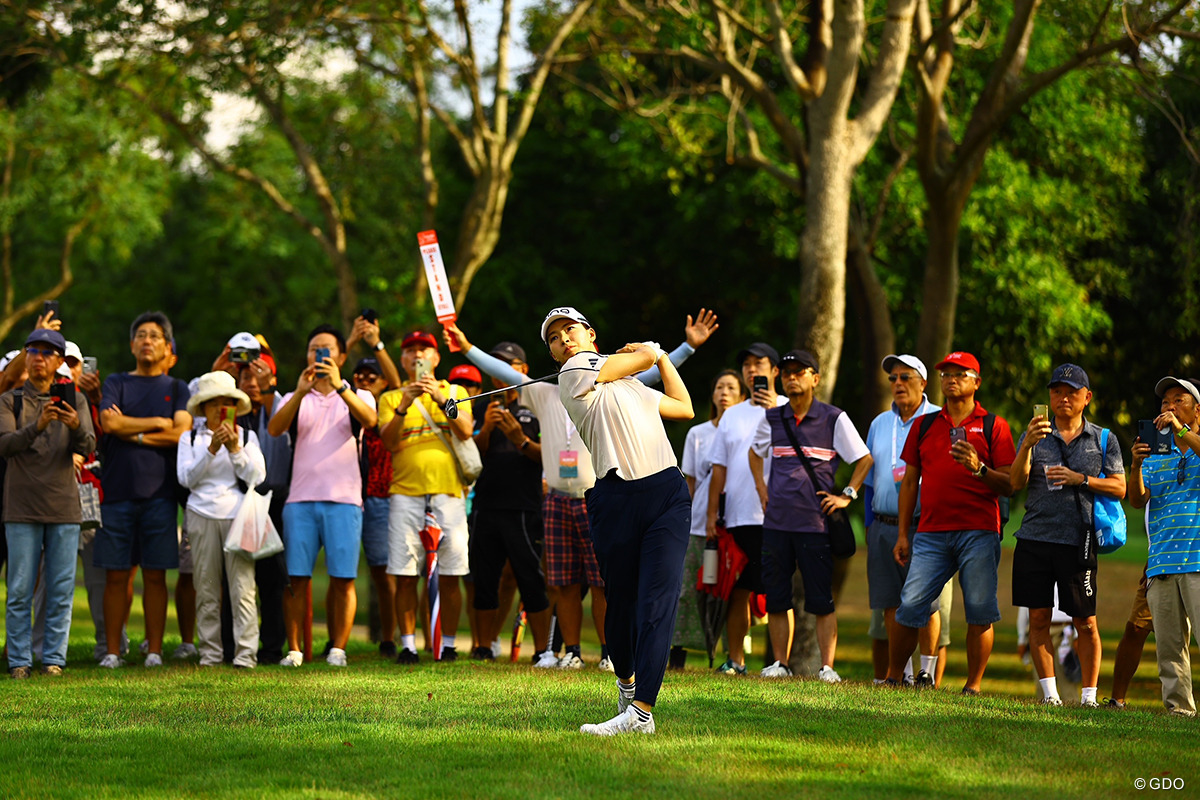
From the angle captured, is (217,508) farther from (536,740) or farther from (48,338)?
(536,740)

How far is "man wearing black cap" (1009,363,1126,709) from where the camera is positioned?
347 inches

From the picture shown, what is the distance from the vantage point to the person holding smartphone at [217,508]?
10211 mm

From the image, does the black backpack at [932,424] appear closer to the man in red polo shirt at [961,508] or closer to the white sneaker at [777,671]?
the man in red polo shirt at [961,508]

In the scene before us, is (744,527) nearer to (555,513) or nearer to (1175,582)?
(555,513)

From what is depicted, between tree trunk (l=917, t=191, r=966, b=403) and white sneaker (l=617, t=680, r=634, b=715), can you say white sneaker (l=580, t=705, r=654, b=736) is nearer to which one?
white sneaker (l=617, t=680, r=634, b=715)

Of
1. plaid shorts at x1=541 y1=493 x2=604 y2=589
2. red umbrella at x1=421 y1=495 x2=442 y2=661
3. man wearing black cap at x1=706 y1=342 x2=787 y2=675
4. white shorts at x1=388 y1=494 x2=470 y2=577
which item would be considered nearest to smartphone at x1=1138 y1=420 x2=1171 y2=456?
man wearing black cap at x1=706 y1=342 x2=787 y2=675

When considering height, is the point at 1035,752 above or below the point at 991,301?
below

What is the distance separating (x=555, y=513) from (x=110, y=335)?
96.0 ft

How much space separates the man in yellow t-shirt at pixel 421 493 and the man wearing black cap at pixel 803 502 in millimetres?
2435

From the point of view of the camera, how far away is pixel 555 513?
10.6 meters

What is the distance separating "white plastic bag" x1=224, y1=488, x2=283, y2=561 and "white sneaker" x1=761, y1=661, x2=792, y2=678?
3769mm

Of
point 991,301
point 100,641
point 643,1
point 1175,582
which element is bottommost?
point 100,641

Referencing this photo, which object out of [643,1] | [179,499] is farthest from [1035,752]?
[643,1]

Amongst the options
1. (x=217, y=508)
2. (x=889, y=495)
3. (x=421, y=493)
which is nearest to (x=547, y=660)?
(x=421, y=493)
